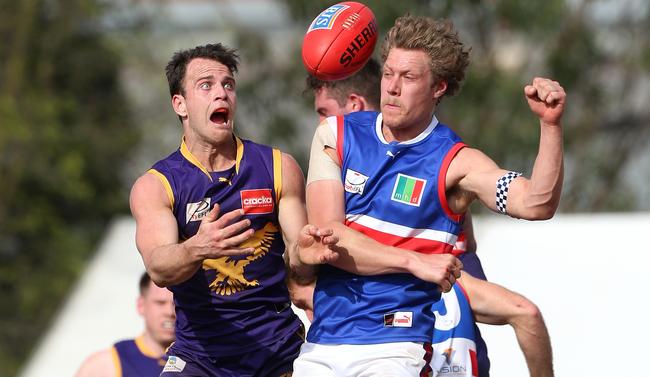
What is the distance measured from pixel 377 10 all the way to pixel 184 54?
306 inches

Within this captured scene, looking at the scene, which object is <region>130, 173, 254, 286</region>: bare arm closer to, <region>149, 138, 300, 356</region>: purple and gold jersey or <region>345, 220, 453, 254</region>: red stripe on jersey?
<region>149, 138, 300, 356</region>: purple and gold jersey

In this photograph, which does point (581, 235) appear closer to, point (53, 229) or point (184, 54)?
point (184, 54)

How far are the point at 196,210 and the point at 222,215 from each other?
0.12 m

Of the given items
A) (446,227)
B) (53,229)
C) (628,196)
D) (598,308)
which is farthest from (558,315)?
(53,229)

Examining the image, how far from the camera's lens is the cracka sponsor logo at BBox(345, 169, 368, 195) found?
561cm

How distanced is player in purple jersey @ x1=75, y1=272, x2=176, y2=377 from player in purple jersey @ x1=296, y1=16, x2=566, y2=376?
2.27 m

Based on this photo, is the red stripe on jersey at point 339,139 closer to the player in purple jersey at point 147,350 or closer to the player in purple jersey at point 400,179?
the player in purple jersey at point 400,179

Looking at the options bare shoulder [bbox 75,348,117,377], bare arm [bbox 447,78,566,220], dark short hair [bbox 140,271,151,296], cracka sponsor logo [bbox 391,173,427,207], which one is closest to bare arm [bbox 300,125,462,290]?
cracka sponsor logo [bbox 391,173,427,207]

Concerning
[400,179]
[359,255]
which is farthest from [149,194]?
[400,179]

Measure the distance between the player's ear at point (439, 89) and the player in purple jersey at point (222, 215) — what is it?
83 cm

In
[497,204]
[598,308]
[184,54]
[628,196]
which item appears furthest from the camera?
[628,196]

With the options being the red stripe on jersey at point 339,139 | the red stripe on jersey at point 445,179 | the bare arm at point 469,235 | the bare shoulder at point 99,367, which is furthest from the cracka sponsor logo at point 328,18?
the bare shoulder at point 99,367

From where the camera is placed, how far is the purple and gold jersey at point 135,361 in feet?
26.0

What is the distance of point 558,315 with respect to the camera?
28.2 ft
